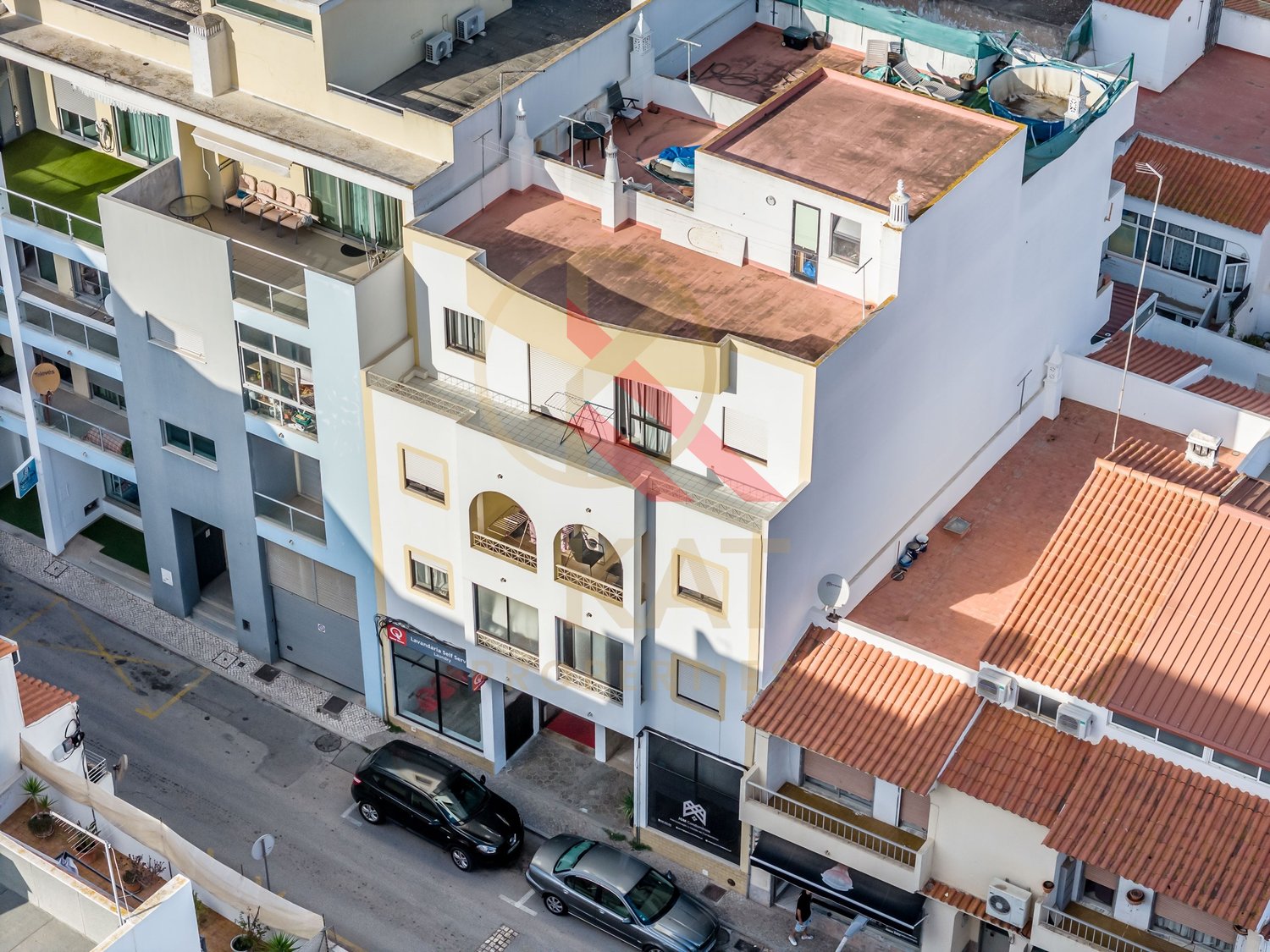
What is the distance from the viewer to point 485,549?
55344 mm

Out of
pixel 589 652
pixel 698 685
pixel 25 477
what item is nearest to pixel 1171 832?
pixel 698 685

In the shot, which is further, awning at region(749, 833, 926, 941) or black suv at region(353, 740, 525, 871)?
black suv at region(353, 740, 525, 871)

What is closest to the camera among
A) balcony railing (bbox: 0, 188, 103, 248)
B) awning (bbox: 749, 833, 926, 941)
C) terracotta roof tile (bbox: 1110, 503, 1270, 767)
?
terracotta roof tile (bbox: 1110, 503, 1270, 767)

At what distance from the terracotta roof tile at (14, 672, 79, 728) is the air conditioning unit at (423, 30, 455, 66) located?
21.4 meters

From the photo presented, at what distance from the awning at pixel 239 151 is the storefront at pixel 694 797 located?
60.9ft

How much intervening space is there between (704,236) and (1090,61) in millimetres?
24097

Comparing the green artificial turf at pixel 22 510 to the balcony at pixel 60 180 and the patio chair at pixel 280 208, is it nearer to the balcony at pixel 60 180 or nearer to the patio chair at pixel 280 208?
the balcony at pixel 60 180

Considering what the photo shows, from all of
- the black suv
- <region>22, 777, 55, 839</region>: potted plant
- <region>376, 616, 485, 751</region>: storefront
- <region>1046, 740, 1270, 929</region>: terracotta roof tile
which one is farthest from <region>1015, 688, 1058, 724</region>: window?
<region>22, 777, 55, 839</region>: potted plant

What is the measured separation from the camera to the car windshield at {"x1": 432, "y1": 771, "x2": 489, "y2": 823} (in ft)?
187

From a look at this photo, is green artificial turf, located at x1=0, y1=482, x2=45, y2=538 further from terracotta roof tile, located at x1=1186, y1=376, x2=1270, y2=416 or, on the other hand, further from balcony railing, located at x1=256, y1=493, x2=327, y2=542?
terracotta roof tile, located at x1=1186, y1=376, x2=1270, y2=416

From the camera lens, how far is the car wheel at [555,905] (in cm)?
5572

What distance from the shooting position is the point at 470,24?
201 feet

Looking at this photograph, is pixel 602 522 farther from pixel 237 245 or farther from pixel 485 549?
pixel 237 245

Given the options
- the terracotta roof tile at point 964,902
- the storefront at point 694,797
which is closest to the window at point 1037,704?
the terracotta roof tile at point 964,902
